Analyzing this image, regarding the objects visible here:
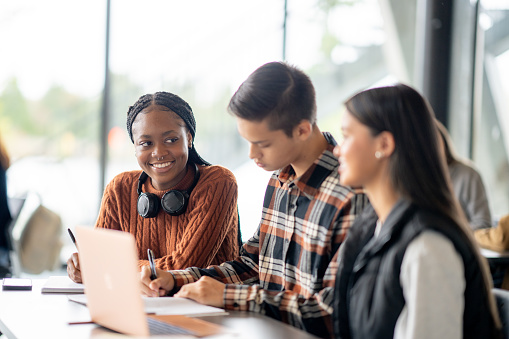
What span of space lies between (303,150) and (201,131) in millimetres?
3889

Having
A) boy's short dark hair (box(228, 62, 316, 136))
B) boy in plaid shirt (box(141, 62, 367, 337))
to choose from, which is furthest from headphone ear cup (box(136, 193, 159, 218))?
boy's short dark hair (box(228, 62, 316, 136))

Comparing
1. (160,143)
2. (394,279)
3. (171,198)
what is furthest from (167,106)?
(394,279)

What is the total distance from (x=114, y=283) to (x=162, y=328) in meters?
0.17

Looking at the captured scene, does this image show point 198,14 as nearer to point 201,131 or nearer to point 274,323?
point 201,131

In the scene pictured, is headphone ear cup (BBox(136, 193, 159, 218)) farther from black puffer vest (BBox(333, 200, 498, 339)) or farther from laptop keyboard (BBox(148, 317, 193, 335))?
black puffer vest (BBox(333, 200, 498, 339))

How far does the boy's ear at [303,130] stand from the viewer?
1973 millimetres

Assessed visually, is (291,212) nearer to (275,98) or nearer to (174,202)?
(275,98)

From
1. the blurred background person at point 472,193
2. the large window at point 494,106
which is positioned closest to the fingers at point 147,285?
the blurred background person at point 472,193

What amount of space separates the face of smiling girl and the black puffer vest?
108 centimetres

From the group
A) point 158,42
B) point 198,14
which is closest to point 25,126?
point 158,42

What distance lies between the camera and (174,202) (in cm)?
244

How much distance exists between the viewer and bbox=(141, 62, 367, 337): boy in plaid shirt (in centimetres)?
186

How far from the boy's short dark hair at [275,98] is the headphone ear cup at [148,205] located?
641 millimetres

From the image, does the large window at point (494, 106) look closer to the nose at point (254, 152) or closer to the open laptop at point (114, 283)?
the nose at point (254, 152)
